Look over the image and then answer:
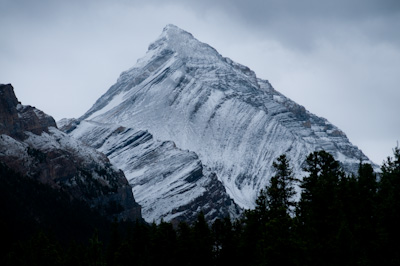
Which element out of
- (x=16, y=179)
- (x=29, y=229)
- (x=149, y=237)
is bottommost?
(x=149, y=237)

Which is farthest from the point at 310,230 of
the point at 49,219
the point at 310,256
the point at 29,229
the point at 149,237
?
the point at 49,219

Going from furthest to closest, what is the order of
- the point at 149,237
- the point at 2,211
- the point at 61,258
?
1. the point at 2,211
2. the point at 61,258
3. the point at 149,237

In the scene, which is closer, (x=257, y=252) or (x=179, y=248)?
(x=257, y=252)

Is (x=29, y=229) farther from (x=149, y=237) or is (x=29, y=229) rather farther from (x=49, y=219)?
(x=149, y=237)

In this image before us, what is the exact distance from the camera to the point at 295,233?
173 ft

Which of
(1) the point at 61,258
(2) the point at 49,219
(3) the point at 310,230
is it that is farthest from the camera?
(2) the point at 49,219

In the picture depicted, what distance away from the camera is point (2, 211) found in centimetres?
13812

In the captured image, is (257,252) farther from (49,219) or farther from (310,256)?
(49,219)

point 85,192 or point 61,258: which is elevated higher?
point 85,192

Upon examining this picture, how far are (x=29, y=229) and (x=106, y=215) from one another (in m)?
59.2

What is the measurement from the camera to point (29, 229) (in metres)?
139

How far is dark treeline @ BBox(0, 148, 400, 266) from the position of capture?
165ft

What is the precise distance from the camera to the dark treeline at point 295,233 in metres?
50.3

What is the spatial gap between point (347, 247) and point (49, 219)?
4535 inches
